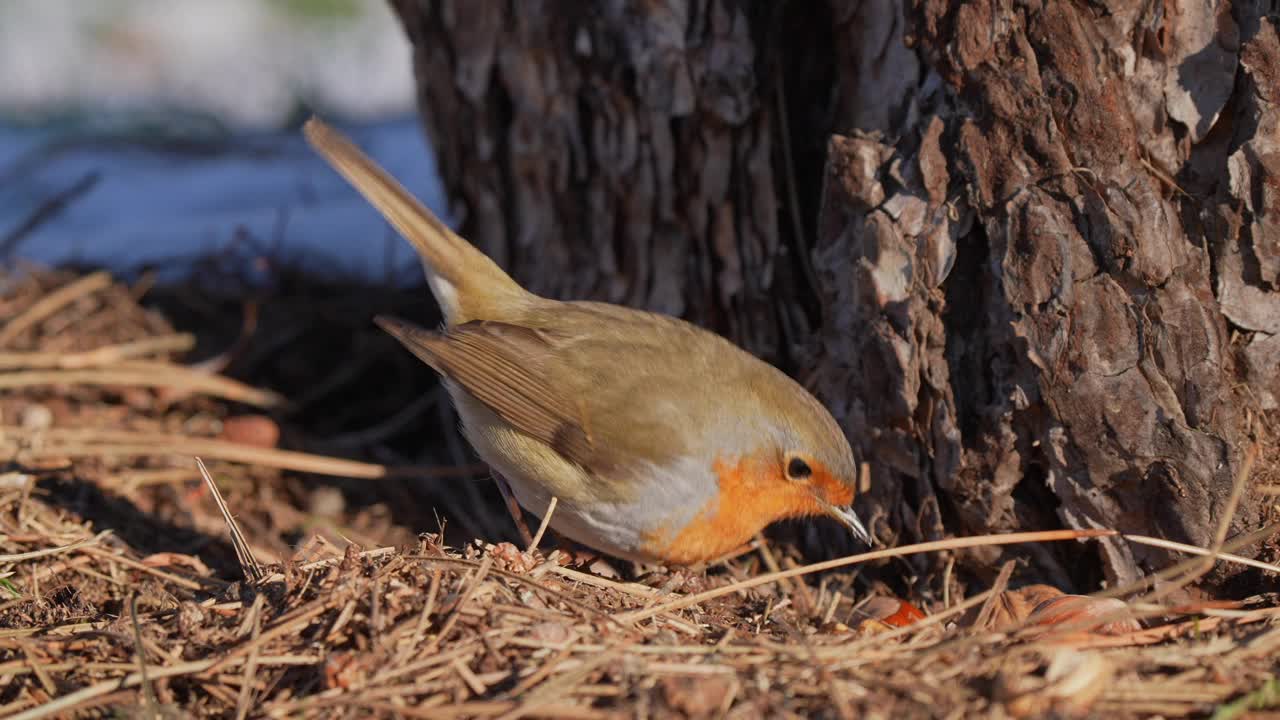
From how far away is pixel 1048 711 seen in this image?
6.62ft

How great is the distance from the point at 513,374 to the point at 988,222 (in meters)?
1.41

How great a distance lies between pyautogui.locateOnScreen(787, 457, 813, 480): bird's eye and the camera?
308 centimetres

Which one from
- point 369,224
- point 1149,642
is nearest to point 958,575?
point 1149,642

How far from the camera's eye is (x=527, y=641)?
227cm

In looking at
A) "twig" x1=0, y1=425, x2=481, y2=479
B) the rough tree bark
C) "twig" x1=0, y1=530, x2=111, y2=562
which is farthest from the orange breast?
"twig" x1=0, y1=530, x2=111, y2=562

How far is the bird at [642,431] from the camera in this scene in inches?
120

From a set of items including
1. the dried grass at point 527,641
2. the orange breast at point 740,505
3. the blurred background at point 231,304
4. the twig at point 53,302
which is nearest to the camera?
the dried grass at point 527,641

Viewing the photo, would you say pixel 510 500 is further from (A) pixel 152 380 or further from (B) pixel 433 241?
(A) pixel 152 380

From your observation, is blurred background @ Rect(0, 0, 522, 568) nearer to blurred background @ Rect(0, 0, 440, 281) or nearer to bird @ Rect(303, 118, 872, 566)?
blurred background @ Rect(0, 0, 440, 281)

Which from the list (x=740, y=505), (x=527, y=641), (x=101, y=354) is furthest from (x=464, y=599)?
(x=101, y=354)

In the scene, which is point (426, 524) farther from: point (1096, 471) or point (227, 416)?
point (1096, 471)

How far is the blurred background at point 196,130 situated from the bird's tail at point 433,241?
5.79ft

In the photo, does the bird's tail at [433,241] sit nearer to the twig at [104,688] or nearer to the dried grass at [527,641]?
the dried grass at [527,641]

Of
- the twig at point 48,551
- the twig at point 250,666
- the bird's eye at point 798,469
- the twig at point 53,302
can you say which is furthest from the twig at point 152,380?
the bird's eye at point 798,469
